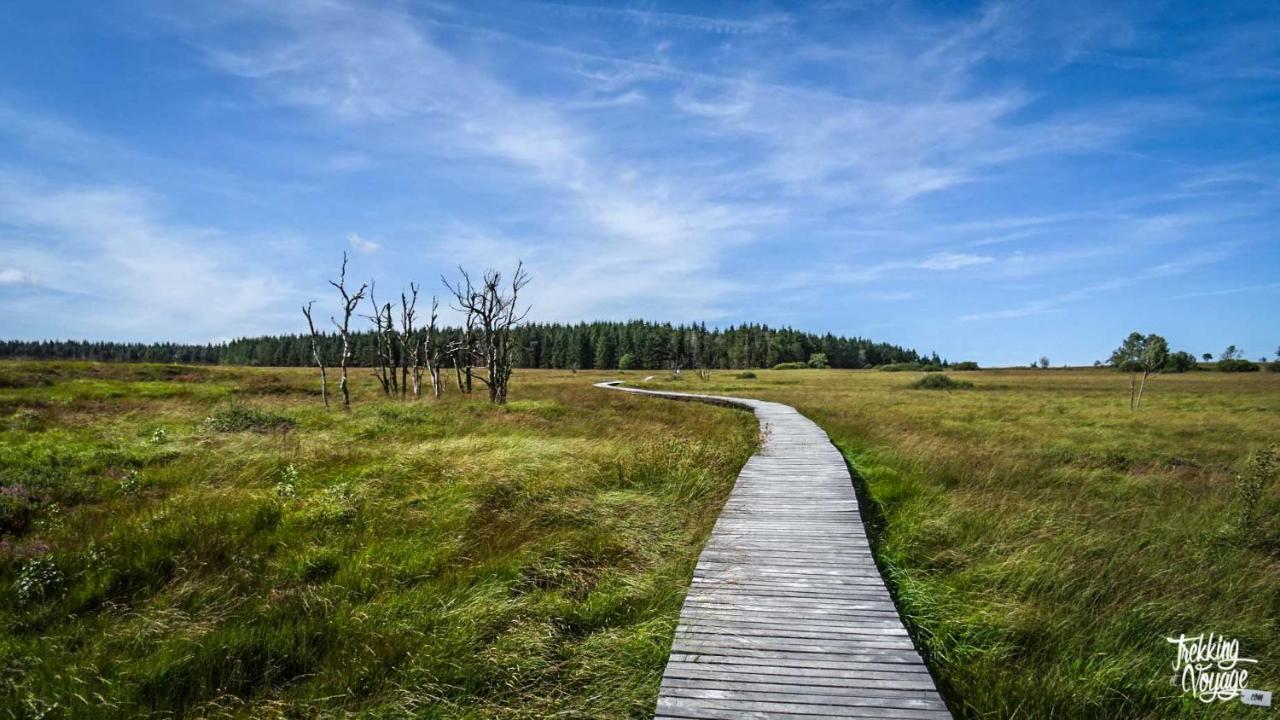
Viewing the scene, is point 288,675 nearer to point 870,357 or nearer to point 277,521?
point 277,521

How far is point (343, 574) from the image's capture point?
6.05m

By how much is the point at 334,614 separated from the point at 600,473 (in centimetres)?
522

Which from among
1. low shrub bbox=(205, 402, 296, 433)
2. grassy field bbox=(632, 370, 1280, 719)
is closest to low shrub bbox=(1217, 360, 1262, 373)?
grassy field bbox=(632, 370, 1280, 719)

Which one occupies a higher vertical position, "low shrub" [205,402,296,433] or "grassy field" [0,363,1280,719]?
"low shrub" [205,402,296,433]

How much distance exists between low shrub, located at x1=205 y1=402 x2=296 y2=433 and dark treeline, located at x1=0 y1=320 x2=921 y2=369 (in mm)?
81847

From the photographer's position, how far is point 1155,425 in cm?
2245

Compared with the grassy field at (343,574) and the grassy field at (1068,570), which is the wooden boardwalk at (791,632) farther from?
the grassy field at (1068,570)

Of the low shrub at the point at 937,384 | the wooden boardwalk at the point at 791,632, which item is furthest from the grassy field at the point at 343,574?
the low shrub at the point at 937,384

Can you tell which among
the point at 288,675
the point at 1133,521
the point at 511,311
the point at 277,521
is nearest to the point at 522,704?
the point at 288,675

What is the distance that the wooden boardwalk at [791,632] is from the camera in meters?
3.79

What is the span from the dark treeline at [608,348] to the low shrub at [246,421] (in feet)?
269

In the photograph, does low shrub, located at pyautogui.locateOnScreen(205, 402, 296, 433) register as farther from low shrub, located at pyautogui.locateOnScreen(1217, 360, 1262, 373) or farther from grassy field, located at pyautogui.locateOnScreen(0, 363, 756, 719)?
low shrub, located at pyautogui.locateOnScreen(1217, 360, 1262, 373)

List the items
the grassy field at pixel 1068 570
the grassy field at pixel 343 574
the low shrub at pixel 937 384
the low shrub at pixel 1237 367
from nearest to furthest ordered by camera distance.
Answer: the grassy field at pixel 343 574, the grassy field at pixel 1068 570, the low shrub at pixel 937 384, the low shrub at pixel 1237 367

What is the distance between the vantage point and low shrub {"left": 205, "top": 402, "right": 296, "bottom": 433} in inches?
571
